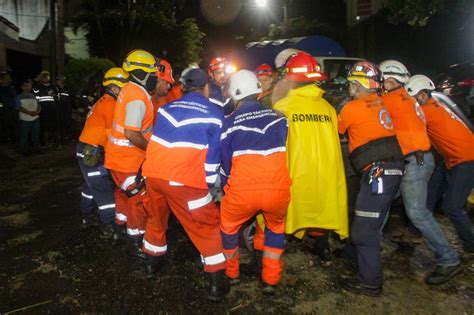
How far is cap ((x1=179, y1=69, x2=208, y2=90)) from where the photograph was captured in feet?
11.7

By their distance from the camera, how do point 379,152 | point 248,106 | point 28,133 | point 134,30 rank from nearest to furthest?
1. point 379,152
2. point 248,106
3. point 28,133
4. point 134,30

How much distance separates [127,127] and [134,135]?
0.10 meters

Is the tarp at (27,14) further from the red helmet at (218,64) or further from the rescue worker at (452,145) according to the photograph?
the rescue worker at (452,145)

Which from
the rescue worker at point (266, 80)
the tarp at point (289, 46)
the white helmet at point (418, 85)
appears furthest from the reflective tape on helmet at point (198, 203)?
the tarp at point (289, 46)

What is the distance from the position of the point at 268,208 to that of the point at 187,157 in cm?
82

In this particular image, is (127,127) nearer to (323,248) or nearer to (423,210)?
(323,248)

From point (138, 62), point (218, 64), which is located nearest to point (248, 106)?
point (138, 62)

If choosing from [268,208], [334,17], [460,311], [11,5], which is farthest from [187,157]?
[334,17]

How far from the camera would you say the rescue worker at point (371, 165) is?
337 centimetres

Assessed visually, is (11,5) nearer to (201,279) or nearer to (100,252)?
(100,252)

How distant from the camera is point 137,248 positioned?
4.32 meters

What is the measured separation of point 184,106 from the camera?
134 inches

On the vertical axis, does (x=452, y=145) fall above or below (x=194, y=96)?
below

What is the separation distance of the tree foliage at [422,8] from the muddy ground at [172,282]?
8549 mm
